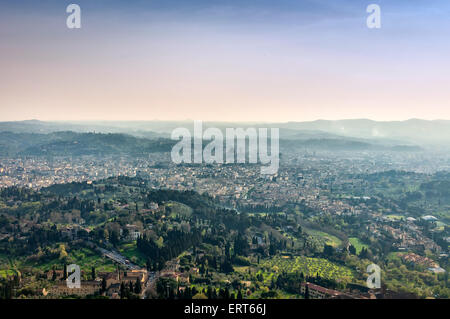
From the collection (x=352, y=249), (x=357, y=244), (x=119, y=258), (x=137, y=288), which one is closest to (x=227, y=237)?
(x=119, y=258)

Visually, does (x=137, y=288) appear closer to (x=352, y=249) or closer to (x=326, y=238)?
(x=352, y=249)

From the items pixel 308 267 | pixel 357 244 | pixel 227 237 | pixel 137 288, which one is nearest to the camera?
pixel 137 288

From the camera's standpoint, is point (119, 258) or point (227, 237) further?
point (227, 237)

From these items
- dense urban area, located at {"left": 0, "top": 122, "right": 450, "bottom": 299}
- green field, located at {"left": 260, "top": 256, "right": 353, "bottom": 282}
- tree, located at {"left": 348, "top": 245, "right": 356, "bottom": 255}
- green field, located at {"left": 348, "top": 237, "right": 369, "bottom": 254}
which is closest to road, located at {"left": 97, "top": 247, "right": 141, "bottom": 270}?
dense urban area, located at {"left": 0, "top": 122, "right": 450, "bottom": 299}

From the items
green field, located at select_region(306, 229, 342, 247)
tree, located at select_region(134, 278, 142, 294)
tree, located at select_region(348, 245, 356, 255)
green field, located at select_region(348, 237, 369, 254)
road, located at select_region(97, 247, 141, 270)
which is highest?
Result: tree, located at select_region(134, 278, 142, 294)

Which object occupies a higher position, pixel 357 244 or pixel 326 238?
pixel 326 238

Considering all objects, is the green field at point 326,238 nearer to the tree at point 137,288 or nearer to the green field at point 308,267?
the green field at point 308,267

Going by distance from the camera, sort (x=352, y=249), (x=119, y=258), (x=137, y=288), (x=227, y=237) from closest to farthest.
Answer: (x=137, y=288)
(x=119, y=258)
(x=352, y=249)
(x=227, y=237)

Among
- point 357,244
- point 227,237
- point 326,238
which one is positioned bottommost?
point 357,244

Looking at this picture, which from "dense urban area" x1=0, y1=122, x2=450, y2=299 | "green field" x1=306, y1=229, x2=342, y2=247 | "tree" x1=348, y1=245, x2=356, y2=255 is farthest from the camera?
"green field" x1=306, y1=229, x2=342, y2=247

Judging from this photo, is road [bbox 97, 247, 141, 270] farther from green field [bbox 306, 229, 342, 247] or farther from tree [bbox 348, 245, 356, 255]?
green field [bbox 306, 229, 342, 247]

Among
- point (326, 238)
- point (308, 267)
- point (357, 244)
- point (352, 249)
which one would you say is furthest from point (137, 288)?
point (357, 244)
